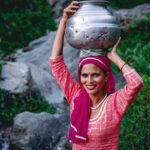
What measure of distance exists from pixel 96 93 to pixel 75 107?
21cm

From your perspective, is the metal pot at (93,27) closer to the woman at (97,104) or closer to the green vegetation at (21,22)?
the woman at (97,104)

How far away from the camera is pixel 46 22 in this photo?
1494 centimetres

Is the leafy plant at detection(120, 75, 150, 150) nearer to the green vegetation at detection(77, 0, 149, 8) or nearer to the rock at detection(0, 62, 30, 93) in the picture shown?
the rock at detection(0, 62, 30, 93)

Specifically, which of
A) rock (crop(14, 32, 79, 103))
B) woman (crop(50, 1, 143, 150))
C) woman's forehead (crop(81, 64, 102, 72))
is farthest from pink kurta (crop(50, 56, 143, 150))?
rock (crop(14, 32, 79, 103))

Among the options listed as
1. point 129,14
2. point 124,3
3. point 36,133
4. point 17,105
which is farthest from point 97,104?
point 124,3

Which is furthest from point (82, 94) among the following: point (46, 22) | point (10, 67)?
point (46, 22)

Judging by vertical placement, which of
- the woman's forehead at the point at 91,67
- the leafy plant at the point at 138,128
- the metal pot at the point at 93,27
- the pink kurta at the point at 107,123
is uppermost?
the metal pot at the point at 93,27

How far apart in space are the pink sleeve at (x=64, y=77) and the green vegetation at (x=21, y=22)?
28.4ft

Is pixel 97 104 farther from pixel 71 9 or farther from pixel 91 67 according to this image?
pixel 71 9

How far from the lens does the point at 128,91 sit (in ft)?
12.9

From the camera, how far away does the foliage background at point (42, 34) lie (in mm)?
6270

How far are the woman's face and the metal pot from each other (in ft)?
0.56

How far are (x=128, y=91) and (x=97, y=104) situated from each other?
34cm

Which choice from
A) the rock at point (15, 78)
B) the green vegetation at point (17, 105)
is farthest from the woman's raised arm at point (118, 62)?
the rock at point (15, 78)
